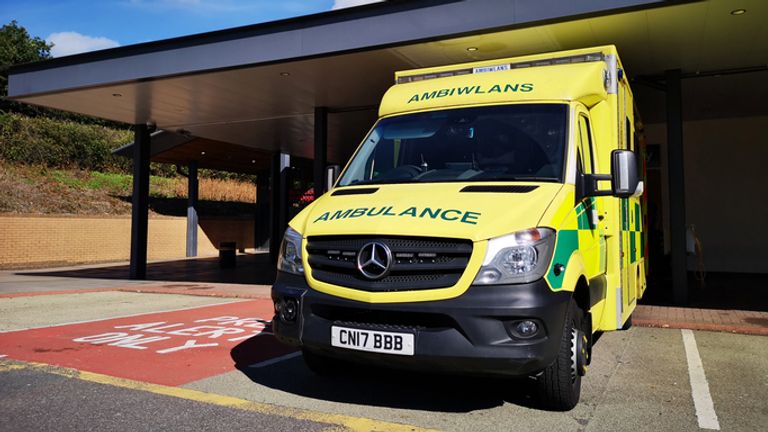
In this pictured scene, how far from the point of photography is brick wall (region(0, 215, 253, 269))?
62.5 ft

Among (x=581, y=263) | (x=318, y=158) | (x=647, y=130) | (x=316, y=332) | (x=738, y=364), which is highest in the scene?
(x=647, y=130)

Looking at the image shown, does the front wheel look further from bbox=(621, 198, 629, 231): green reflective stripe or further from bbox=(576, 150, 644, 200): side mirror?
bbox=(621, 198, 629, 231): green reflective stripe

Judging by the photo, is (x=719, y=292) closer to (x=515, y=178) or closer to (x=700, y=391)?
(x=700, y=391)

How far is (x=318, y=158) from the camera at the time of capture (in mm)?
13117

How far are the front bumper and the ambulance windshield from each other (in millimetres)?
1148

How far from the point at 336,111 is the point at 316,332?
1070 centimetres

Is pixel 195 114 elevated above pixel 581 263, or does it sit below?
above

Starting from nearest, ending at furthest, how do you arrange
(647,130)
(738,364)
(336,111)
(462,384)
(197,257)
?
1. (462,384)
2. (738,364)
3. (336,111)
4. (647,130)
5. (197,257)

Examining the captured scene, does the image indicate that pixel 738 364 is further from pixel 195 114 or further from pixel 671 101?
pixel 195 114

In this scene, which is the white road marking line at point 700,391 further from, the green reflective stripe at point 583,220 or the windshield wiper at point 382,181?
the windshield wiper at point 382,181

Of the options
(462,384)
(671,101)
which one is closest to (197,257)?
(671,101)

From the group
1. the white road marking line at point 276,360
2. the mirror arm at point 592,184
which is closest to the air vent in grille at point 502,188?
the mirror arm at point 592,184

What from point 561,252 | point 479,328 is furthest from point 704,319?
point 479,328

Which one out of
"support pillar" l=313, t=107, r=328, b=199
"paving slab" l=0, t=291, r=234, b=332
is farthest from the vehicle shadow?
"support pillar" l=313, t=107, r=328, b=199
